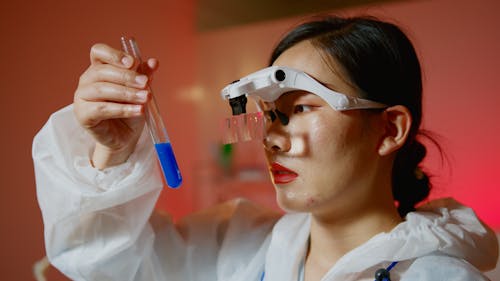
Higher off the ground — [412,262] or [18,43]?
[18,43]

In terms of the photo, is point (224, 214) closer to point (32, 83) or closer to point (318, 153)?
point (318, 153)

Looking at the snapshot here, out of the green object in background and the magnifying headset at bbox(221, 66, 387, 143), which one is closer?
the magnifying headset at bbox(221, 66, 387, 143)

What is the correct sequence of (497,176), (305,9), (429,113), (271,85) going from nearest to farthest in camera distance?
(271,85) → (497,176) → (429,113) → (305,9)

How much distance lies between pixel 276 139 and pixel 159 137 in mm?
195

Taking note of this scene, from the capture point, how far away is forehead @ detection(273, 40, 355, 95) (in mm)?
721

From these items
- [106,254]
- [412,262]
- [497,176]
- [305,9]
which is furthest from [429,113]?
[106,254]

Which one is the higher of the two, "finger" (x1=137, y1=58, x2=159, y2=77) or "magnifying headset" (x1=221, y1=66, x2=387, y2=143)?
"finger" (x1=137, y1=58, x2=159, y2=77)

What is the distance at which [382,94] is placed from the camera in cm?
75

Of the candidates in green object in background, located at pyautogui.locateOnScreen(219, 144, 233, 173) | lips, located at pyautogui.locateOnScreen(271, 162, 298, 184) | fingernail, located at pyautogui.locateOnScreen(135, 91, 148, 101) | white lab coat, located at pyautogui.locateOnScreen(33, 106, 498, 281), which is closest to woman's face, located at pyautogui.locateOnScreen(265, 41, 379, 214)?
lips, located at pyautogui.locateOnScreen(271, 162, 298, 184)

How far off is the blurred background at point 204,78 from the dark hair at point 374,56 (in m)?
0.19

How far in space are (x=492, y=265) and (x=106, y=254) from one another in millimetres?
697

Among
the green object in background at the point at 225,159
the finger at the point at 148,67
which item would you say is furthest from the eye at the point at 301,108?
the green object in background at the point at 225,159

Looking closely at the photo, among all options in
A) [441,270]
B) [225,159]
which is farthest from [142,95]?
[225,159]

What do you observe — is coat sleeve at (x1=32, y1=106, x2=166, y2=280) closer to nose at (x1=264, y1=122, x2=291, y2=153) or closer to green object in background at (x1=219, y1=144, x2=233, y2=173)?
nose at (x1=264, y1=122, x2=291, y2=153)
